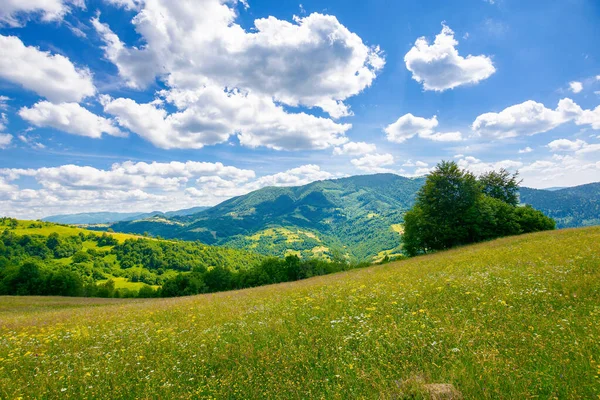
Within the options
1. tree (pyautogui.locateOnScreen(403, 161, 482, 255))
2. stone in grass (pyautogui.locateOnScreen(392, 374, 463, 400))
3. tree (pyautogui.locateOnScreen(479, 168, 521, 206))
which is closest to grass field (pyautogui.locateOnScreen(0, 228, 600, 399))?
stone in grass (pyautogui.locateOnScreen(392, 374, 463, 400))

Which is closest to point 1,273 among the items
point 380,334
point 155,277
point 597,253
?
point 155,277

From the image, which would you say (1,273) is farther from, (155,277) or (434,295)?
(434,295)

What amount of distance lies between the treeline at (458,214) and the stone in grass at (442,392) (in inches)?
1734

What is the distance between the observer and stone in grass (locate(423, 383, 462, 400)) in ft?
14.5

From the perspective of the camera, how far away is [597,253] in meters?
13.2

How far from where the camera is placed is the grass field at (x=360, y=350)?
16.4ft

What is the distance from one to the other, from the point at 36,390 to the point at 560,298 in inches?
565

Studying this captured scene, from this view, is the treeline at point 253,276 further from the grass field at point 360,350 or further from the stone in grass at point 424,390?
the stone in grass at point 424,390

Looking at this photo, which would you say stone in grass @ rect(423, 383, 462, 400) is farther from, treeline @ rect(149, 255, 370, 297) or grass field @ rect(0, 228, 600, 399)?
treeline @ rect(149, 255, 370, 297)

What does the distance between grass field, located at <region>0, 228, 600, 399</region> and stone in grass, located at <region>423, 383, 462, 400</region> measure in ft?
0.42

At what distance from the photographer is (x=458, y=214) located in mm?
44125

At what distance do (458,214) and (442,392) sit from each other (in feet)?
152

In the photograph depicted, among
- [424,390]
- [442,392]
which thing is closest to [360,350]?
[424,390]

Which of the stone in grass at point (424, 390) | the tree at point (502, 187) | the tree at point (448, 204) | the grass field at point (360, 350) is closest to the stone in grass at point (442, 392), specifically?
the stone in grass at point (424, 390)
